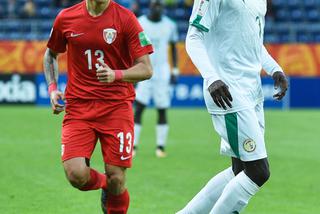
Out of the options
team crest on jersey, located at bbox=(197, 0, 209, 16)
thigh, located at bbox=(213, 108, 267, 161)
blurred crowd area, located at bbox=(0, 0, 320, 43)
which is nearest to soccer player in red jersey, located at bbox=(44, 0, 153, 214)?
team crest on jersey, located at bbox=(197, 0, 209, 16)

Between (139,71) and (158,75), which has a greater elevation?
(139,71)

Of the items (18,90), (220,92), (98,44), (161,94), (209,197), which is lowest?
(18,90)

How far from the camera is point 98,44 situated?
762cm

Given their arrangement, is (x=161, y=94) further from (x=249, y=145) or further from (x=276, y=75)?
(x=249, y=145)

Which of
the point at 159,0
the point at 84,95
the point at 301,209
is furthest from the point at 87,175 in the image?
the point at 159,0

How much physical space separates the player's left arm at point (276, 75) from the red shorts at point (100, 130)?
1344 mm

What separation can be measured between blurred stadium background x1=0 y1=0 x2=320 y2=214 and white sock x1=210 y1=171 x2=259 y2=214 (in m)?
1.90

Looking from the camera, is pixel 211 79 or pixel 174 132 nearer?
pixel 211 79

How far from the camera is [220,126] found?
726cm

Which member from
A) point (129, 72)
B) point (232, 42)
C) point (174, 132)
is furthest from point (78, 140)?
point (174, 132)

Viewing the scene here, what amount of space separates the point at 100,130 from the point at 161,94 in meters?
7.60

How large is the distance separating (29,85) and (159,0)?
36.2ft

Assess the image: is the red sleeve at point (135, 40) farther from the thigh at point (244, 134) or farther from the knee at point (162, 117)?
the knee at point (162, 117)

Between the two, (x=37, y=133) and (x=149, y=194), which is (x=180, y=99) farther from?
(x=149, y=194)
